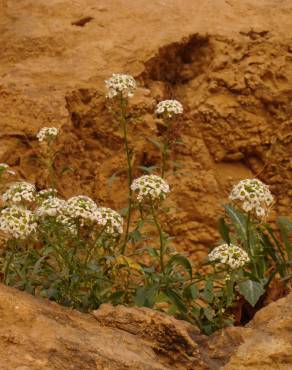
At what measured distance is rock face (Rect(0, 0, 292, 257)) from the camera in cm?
636

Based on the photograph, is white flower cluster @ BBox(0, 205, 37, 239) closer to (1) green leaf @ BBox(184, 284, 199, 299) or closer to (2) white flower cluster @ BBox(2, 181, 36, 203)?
(2) white flower cluster @ BBox(2, 181, 36, 203)

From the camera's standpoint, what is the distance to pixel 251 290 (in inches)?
162

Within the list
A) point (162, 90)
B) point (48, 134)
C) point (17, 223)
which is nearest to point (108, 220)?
point (17, 223)

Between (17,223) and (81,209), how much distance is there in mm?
305

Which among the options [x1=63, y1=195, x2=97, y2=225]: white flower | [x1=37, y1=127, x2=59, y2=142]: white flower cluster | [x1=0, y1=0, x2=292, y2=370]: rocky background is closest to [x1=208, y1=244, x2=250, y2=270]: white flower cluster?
[x1=63, y1=195, x2=97, y2=225]: white flower

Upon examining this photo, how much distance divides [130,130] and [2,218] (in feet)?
9.20

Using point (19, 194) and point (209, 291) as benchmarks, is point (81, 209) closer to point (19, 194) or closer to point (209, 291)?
point (19, 194)

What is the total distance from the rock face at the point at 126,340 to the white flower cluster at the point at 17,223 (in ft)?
1.22

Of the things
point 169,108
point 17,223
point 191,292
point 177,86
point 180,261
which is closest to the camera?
point 17,223

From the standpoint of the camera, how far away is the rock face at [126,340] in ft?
9.61

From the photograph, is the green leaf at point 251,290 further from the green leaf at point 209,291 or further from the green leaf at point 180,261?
the green leaf at point 180,261

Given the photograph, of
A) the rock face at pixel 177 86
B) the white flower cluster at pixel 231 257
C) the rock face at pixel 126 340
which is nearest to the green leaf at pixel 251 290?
the white flower cluster at pixel 231 257

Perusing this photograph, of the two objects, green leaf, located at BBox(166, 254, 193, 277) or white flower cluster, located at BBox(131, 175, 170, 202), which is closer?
white flower cluster, located at BBox(131, 175, 170, 202)

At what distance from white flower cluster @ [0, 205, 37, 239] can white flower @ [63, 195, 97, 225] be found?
0.17m
